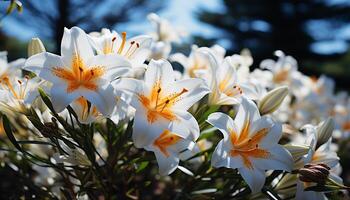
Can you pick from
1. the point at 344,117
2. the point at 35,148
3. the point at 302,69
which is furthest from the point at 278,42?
the point at 35,148

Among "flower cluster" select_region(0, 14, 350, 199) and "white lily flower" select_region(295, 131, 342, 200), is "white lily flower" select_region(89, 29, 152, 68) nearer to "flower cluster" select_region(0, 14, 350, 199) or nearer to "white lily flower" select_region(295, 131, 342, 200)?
"flower cluster" select_region(0, 14, 350, 199)

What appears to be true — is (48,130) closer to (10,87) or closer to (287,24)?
(10,87)

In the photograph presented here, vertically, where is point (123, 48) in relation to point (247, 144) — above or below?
above

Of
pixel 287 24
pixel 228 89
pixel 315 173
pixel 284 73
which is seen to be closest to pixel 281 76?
pixel 284 73

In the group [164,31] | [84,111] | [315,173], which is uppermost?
[164,31]

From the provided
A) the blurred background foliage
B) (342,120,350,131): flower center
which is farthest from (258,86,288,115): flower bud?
the blurred background foliage

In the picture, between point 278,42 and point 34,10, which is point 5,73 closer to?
point 34,10

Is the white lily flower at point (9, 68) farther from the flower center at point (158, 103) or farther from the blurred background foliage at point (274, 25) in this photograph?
the blurred background foliage at point (274, 25)
